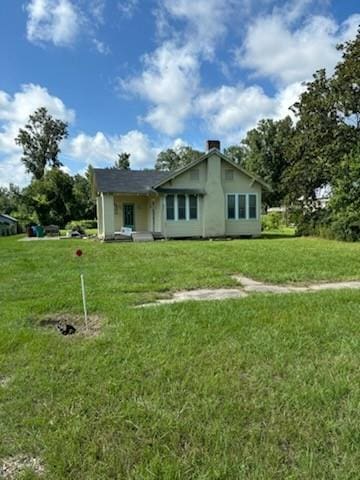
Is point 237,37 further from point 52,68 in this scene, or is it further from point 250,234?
point 250,234

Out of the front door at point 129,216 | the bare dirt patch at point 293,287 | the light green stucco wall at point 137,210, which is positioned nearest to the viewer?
the bare dirt patch at point 293,287

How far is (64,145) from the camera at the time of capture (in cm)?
5006

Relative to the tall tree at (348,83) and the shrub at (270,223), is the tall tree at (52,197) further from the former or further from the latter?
the tall tree at (348,83)

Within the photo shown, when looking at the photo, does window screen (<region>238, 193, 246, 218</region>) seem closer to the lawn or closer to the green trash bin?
the green trash bin

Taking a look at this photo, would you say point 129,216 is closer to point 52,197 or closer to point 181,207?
point 181,207

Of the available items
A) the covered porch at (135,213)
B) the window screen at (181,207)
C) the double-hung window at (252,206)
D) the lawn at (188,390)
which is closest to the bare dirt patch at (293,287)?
the lawn at (188,390)

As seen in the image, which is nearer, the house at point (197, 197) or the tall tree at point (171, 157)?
the house at point (197, 197)

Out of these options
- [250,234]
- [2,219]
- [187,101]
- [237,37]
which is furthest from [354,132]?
[2,219]

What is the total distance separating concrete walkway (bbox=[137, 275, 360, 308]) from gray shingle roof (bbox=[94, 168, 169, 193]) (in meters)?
14.8

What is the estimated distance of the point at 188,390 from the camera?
312 centimetres

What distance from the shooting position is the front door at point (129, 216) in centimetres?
2398

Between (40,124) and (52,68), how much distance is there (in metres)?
32.7

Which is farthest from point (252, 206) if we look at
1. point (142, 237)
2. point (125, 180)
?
point (125, 180)

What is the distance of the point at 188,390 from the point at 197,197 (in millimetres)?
19095
